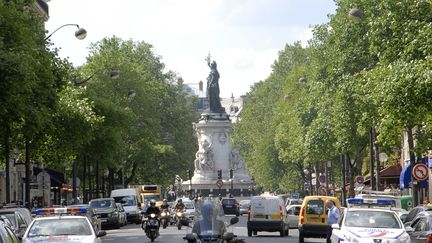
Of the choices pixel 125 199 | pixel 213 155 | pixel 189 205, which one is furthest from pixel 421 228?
pixel 213 155

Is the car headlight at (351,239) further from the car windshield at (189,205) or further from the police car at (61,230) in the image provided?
the car windshield at (189,205)

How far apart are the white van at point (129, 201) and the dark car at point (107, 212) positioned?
1178cm

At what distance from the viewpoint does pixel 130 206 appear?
78.8m

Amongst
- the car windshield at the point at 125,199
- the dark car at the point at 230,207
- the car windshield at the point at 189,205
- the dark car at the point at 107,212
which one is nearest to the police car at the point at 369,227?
the dark car at the point at 107,212

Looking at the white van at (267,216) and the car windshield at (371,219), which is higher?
the white van at (267,216)

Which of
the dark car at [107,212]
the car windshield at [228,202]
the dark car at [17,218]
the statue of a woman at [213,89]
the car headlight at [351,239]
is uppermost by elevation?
the statue of a woman at [213,89]

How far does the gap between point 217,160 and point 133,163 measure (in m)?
40.4

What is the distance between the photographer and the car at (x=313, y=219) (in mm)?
43000

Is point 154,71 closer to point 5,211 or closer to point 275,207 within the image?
point 275,207

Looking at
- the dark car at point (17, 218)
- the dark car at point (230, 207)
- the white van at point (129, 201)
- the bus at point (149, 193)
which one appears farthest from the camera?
the bus at point (149, 193)

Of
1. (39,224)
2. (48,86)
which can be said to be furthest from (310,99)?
(39,224)

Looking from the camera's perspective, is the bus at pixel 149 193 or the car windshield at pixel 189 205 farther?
the bus at pixel 149 193

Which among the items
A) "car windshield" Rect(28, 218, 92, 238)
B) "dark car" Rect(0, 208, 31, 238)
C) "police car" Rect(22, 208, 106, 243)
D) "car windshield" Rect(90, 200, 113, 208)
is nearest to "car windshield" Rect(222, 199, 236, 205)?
"car windshield" Rect(90, 200, 113, 208)

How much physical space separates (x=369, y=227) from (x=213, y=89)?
118205mm
